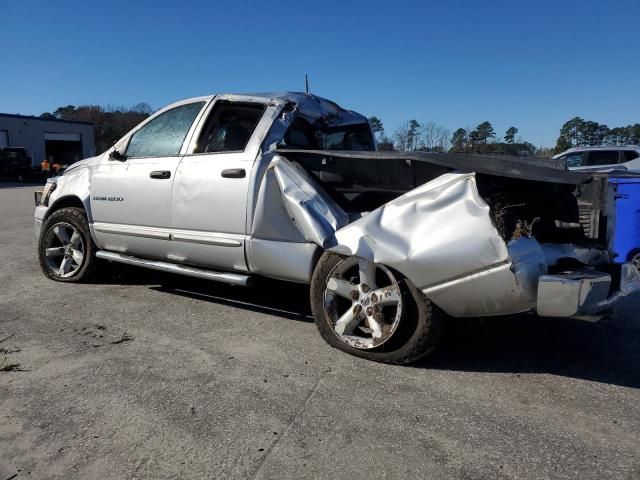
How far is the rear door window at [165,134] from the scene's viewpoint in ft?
15.3

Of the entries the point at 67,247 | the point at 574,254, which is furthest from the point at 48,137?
the point at 574,254

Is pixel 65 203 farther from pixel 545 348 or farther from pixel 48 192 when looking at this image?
pixel 545 348

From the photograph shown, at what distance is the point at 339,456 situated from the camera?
7.86 feet

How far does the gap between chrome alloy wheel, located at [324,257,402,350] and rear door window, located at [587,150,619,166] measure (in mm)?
12040

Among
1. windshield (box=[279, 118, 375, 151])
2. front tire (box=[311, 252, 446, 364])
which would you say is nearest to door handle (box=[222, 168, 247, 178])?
windshield (box=[279, 118, 375, 151])

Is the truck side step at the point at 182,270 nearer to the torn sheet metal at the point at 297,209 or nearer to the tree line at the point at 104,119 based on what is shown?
the torn sheet metal at the point at 297,209

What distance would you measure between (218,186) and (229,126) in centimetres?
69

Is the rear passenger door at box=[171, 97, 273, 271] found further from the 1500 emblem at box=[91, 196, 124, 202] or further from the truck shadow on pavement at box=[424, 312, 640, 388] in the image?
the truck shadow on pavement at box=[424, 312, 640, 388]

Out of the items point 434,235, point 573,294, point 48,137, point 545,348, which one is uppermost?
point 48,137

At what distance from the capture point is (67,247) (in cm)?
550

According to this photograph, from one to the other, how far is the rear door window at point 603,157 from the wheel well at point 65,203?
41.1ft

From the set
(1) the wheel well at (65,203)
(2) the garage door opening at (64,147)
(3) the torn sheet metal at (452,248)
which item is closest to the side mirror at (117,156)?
(1) the wheel well at (65,203)

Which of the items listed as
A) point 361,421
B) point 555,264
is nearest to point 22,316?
point 361,421

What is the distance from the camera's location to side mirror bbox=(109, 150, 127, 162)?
500 cm
